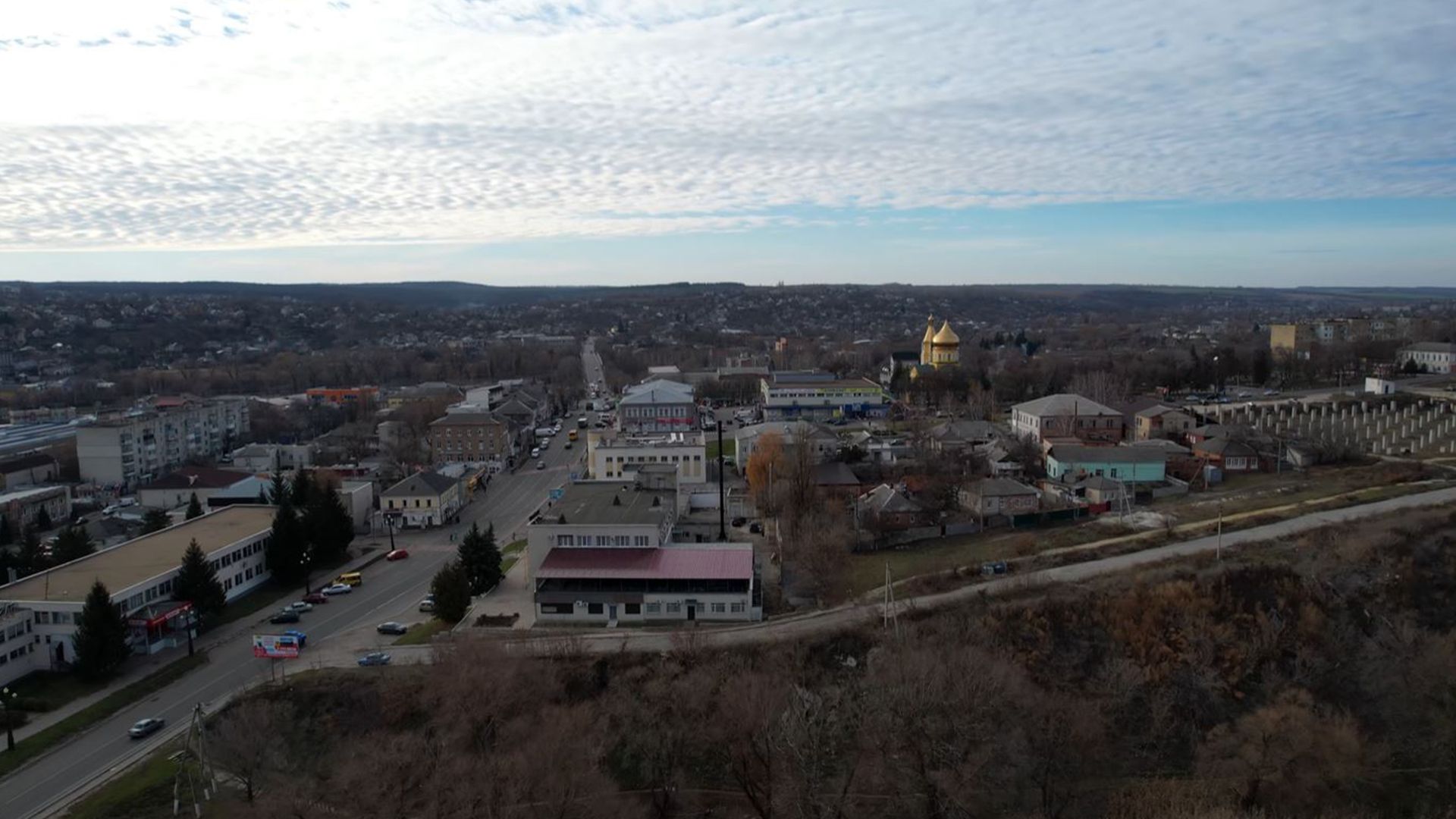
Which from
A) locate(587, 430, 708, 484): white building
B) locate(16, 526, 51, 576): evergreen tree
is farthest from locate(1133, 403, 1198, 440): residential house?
locate(16, 526, 51, 576): evergreen tree

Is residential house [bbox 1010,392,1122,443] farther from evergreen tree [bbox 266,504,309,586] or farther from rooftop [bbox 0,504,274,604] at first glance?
rooftop [bbox 0,504,274,604]

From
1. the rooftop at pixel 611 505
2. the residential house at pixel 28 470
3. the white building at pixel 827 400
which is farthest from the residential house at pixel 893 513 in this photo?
the residential house at pixel 28 470

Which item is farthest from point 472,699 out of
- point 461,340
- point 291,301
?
point 291,301

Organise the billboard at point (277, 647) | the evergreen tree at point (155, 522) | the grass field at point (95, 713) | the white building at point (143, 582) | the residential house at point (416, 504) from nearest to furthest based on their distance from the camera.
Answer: the grass field at point (95, 713), the billboard at point (277, 647), the white building at point (143, 582), the evergreen tree at point (155, 522), the residential house at point (416, 504)

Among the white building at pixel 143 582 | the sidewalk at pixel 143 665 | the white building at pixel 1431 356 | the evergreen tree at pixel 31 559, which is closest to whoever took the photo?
the sidewalk at pixel 143 665

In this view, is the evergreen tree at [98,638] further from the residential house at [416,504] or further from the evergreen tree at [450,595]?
the residential house at [416,504]

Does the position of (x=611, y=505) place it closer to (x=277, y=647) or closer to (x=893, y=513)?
(x=893, y=513)

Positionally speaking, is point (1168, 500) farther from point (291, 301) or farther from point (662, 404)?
point (291, 301)
